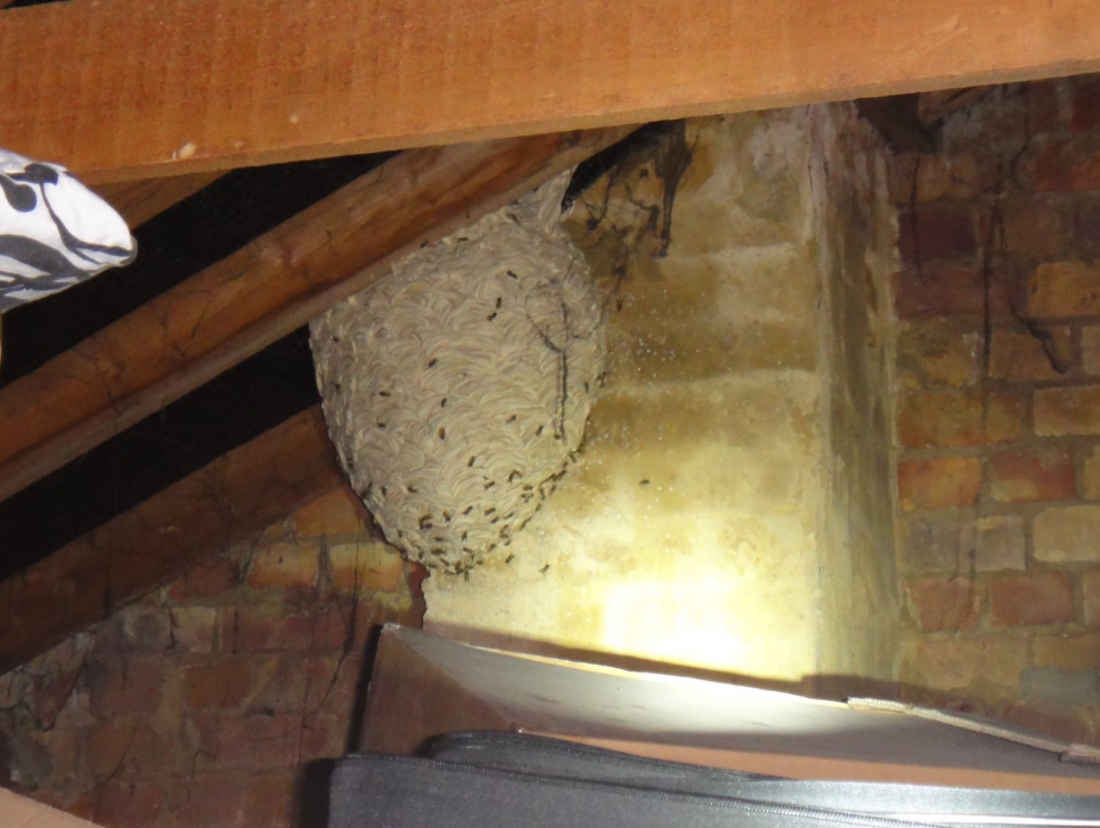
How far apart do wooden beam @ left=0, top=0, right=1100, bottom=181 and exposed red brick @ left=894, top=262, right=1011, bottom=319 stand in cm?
192

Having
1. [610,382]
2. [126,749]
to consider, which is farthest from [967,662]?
[126,749]

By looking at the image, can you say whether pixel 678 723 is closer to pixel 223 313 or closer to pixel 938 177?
pixel 223 313

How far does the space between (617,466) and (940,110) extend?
1.34 metres

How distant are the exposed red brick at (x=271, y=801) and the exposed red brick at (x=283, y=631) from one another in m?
0.29

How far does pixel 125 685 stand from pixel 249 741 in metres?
0.36

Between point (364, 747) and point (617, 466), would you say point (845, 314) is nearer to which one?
point (617, 466)

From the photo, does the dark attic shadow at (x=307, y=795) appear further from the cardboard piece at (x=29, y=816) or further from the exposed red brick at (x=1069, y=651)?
the cardboard piece at (x=29, y=816)

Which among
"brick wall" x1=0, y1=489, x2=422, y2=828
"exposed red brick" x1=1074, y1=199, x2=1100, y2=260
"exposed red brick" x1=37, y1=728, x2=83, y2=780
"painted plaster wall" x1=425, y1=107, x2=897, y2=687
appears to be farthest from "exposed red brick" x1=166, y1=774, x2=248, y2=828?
"exposed red brick" x1=1074, y1=199, x2=1100, y2=260

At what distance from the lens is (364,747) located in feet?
4.60

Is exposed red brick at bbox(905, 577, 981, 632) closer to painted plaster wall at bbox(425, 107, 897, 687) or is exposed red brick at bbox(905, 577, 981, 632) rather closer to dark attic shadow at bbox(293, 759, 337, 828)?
painted plaster wall at bbox(425, 107, 897, 687)

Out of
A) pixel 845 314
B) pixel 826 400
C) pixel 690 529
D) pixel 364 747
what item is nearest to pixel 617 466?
pixel 690 529

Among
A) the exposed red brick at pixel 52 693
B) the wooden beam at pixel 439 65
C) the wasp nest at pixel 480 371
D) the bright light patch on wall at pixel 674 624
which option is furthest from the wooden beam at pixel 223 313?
the exposed red brick at pixel 52 693

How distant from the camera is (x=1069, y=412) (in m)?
2.91

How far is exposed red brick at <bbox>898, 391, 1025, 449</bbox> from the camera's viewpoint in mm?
2939
